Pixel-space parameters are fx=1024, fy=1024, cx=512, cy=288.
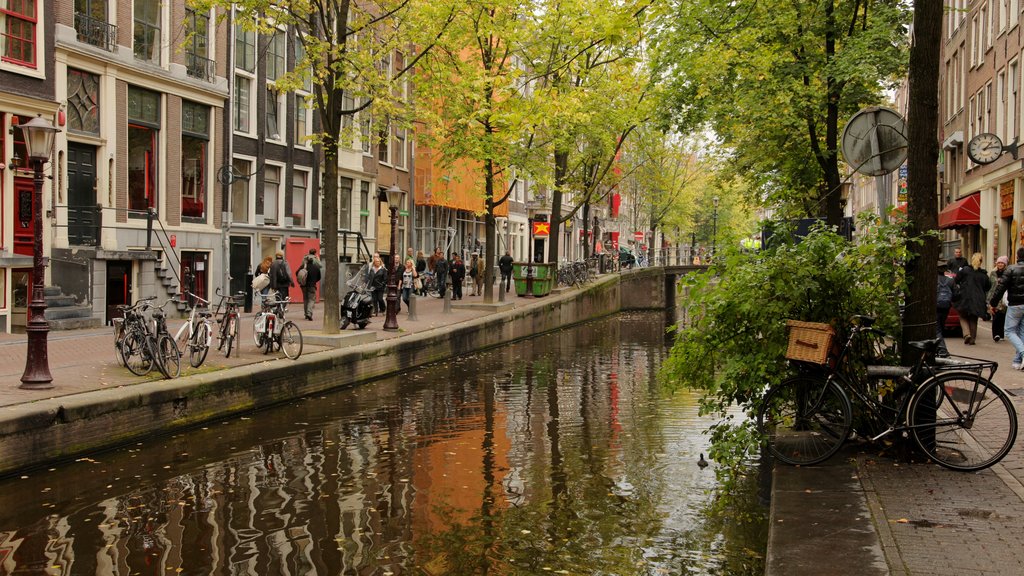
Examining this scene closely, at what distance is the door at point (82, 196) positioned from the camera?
72.5ft

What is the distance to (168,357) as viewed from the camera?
12.7m

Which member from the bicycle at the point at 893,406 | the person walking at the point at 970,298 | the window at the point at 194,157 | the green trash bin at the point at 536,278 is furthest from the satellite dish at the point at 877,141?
the green trash bin at the point at 536,278

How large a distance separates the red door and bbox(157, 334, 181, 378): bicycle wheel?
28.9 feet

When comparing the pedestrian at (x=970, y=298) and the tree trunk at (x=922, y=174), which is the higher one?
the tree trunk at (x=922, y=174)

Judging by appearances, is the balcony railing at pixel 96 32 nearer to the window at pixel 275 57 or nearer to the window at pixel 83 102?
the window at pixel 83 102

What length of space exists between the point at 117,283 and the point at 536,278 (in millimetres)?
16326

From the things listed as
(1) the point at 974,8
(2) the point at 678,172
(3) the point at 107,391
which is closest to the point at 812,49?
Answer: (3) the point at 107,391

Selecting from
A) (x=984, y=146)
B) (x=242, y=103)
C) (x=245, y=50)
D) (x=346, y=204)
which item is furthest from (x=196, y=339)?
(x=346, y=204)

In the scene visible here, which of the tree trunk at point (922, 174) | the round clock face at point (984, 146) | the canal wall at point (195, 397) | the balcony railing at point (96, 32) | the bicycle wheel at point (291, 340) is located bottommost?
the canal wall at point (195, 397)

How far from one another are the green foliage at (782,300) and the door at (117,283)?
17499mm

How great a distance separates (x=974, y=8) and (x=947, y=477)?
34075 millimetres

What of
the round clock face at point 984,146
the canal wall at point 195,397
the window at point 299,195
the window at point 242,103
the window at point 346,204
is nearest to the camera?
the canal wall at point 195,397

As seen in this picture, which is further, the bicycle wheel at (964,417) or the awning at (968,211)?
the awning at (968,211)

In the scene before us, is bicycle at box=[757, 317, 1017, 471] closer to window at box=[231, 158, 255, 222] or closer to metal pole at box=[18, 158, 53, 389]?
metal pole at box=[18, 158, 53, 389]
